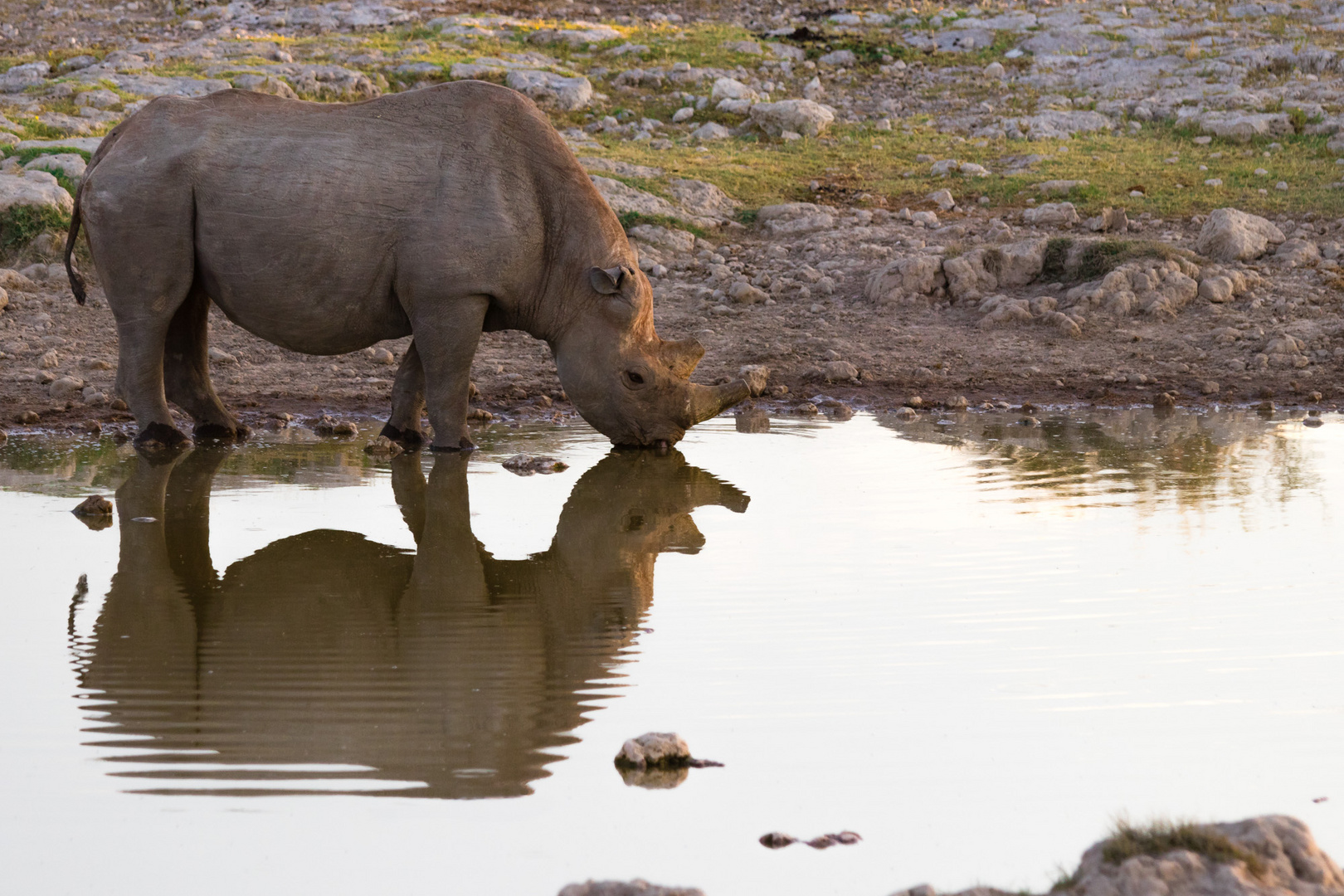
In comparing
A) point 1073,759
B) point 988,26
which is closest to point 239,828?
point 1073,759

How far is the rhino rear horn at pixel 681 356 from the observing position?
927 cm

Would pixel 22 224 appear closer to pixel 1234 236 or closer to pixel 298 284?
pixel 298 284

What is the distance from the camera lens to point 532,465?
8711mm

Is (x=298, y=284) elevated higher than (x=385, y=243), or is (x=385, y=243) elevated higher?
(x=385, y=243)

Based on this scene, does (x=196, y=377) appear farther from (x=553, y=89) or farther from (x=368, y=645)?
(x=553, y=89)

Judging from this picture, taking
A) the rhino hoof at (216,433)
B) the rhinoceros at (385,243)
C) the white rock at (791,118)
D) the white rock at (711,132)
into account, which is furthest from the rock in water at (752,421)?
the white rock at (791,118)

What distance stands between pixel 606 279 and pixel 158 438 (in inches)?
118

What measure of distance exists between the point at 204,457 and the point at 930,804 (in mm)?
6346

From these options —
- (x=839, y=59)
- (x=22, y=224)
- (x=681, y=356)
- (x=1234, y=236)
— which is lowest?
(x=681, y=356)

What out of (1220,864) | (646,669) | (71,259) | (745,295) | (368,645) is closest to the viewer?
(1220,864)

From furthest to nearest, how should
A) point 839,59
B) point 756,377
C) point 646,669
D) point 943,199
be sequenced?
point 839,59, point 943,199, point 756,377, point 646,669

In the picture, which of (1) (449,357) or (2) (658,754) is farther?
(1) (449,357)

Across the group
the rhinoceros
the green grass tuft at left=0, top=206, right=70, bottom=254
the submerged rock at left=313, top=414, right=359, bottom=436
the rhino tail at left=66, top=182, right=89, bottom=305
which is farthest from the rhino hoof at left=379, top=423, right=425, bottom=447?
the green grass tuft at left=0, top=206, right=70, bottom=254

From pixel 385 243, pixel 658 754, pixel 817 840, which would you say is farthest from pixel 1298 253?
pixel 817 840
